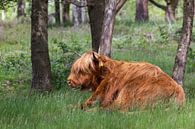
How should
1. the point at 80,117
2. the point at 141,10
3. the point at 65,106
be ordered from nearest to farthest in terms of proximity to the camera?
1. the point at 80,117
2. the point at 65,106
3. the point at 141,10

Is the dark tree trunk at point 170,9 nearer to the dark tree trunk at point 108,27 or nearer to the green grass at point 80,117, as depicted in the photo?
the dark tree trunk at point 108,27

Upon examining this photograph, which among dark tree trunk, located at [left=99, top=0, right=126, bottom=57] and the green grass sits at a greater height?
dark tree trunk, located at [left=99, top=0, right=126, bottom=57]

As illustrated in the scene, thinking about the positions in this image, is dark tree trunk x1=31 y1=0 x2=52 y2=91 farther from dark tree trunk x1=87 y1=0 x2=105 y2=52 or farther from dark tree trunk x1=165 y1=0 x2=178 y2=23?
dark tree trunk x1=165 y1=0 x2=178 y2=23

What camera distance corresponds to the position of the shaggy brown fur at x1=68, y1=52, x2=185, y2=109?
7.66m

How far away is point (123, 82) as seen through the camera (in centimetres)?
780

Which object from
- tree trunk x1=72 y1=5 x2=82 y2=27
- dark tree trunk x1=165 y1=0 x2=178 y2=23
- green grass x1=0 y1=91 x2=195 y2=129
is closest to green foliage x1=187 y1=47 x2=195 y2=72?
green grass x1=0 y1=91 x2=195 y2=129

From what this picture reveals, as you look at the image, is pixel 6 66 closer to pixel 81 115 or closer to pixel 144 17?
pixel 81 115

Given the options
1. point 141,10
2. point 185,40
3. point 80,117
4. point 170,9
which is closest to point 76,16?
point 170,9

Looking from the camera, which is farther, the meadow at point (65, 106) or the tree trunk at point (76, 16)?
the tree trunk at point (76, 16)

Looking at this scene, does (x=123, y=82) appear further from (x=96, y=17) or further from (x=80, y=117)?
(x=96, y=17)

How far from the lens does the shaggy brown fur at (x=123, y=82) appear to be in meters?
7.66

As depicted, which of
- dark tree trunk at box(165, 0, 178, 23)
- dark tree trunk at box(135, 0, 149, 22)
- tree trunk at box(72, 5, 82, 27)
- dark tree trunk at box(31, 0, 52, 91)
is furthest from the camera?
dark tree trunk at box(135, 0, 149, 22)

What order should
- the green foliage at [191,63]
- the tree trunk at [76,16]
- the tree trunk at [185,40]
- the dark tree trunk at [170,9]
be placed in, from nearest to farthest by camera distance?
the tree trunk at [185,40], the green foliage at [191,63], the tree trunk at [76,16], the dark tree trunk at [170,9]

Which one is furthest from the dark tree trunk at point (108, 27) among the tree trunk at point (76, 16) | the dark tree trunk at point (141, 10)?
the dark tree trunk at point (141, 10)
